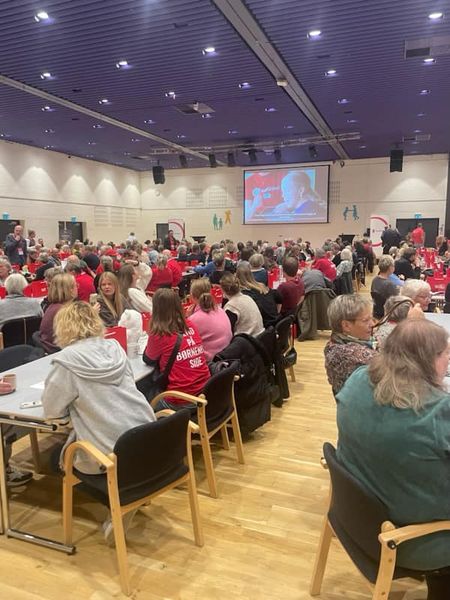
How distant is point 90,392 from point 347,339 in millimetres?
1323

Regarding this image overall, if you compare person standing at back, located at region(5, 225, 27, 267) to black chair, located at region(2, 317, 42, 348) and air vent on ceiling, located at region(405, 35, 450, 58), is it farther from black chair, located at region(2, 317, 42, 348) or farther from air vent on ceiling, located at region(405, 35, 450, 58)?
air vent on ceiling, located at region(405, 35, 450, 58)

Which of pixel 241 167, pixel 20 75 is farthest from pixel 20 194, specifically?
pixel 241 167

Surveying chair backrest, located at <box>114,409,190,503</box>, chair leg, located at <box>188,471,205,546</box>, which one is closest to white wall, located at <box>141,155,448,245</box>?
chair leg, located at <box>188,471,205,546</box>

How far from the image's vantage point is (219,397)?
9.21 feet

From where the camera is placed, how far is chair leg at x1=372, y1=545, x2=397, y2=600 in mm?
1448

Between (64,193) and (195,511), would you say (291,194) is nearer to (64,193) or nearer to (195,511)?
(64,193)

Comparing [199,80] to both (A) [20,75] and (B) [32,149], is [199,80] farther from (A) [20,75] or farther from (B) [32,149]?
(B) [32,149]

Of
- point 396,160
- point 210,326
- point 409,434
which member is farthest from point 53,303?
point 396,160

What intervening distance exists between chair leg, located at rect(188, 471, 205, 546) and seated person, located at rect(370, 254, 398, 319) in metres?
2.64

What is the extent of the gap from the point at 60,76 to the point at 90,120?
322 cm

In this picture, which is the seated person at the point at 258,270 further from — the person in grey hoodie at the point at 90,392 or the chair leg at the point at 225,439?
A: the person in grey hoodie at the point at 90,392

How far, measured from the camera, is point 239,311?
3.96m

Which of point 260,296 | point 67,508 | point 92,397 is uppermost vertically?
point 260,296

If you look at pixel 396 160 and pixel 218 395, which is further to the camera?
pixel 396 160
